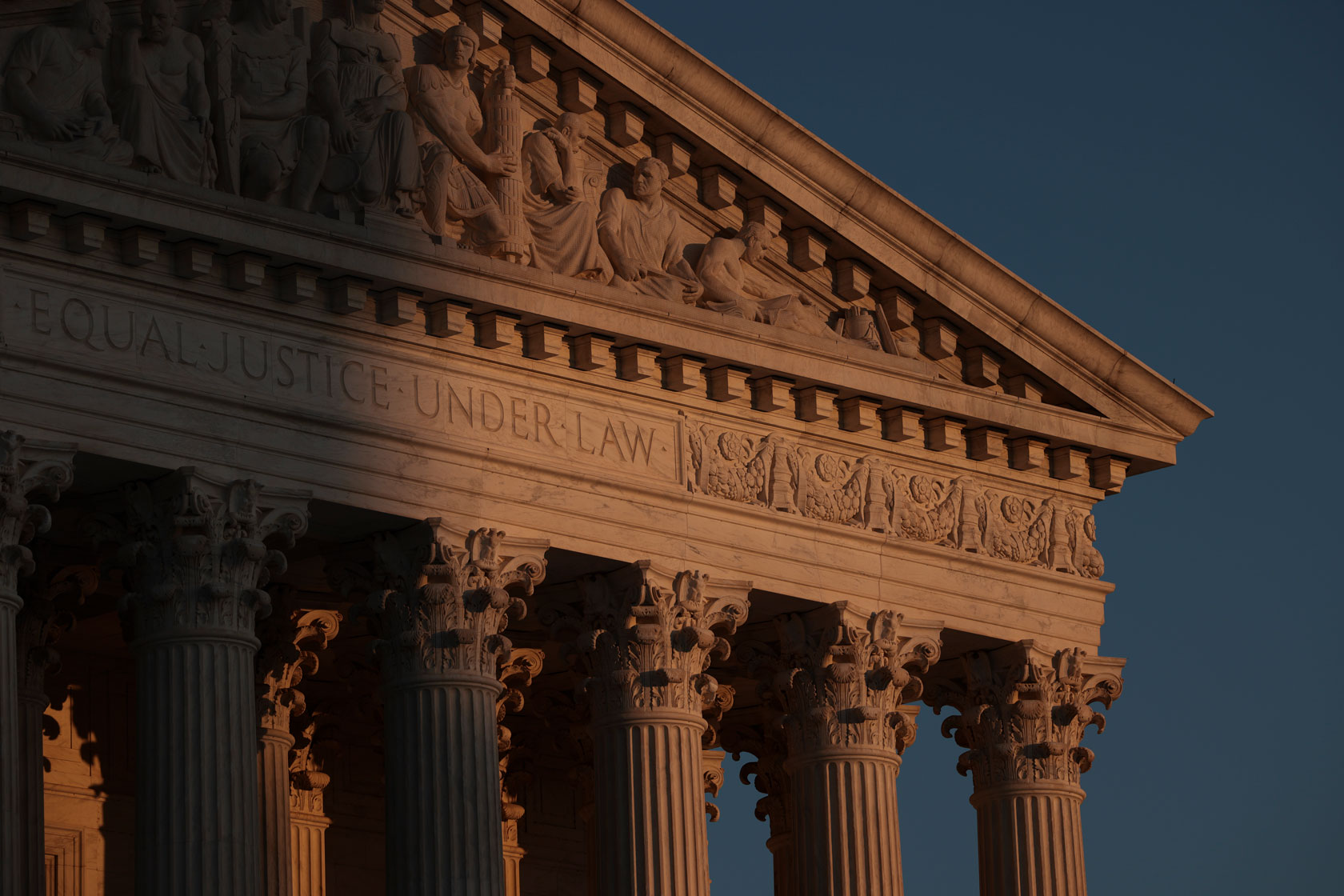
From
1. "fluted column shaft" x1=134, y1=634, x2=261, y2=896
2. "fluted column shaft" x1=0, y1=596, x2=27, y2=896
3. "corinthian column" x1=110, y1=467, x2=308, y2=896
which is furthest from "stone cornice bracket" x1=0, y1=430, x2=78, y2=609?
"fluted column shaft" x1=134, y1=634, x2=261, y2=896

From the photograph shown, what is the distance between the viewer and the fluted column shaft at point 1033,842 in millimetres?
43438

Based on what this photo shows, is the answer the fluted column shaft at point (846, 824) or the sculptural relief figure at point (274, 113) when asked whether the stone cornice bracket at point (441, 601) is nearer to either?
the sculptural relief figure at point (274, 113)

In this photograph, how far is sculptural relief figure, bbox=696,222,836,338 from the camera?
135 ft

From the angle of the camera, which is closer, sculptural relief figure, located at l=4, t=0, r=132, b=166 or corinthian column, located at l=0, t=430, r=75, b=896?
corinthian column, located at l=0, t=430, r=75, b=896

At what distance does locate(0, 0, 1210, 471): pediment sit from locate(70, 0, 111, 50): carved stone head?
4.74ft

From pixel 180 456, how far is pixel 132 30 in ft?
16.8

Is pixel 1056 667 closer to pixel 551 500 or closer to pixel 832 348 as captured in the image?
pixel 832 348

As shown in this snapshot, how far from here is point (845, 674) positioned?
41.5 meters

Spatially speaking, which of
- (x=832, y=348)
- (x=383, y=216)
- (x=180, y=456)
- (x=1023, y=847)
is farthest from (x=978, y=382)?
(x=180, y=456)

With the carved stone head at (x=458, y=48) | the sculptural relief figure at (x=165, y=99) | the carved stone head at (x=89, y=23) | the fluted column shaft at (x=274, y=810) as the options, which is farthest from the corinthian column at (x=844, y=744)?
the carved stone head at (x=89, y=23)

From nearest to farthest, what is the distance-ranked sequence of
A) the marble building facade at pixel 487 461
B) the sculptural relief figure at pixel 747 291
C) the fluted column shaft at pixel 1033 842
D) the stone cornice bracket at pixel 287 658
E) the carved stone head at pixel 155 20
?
the marble building facade at pixel 487 461 → the carved stone head at pixel 155 20 → the stone cornice bracket at pixel 287 658 → the sculptural relief figure at pixel 747 291 → the fluted column shaft at pixel 1033 842

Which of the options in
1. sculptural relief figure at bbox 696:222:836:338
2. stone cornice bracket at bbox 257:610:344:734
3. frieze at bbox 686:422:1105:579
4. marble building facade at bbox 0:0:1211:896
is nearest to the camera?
marble building facade at bbox 0:0:1211:896

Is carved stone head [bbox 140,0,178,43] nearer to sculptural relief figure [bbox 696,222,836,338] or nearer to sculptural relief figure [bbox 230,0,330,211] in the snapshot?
sculptural relief figure [bbox 230,0,330,211]

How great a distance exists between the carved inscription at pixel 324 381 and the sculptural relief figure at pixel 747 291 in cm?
208
